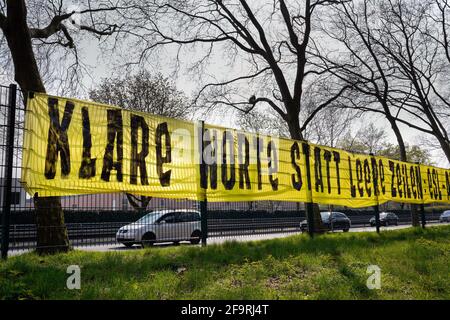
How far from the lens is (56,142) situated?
5996 mm

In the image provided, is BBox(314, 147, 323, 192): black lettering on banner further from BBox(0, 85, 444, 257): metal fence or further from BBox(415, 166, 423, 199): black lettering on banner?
BBox(415, 166, 423, 199): black lettering on banner

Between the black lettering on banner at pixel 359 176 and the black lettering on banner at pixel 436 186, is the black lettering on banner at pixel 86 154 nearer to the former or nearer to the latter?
the black lettering on banner at pixel 359 176

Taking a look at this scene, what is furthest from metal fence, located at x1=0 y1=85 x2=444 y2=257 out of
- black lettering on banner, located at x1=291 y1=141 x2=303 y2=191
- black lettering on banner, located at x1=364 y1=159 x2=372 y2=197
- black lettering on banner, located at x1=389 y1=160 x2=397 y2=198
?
black lettering on banner, located at x1=389 y1=160 x2=397 y2=198

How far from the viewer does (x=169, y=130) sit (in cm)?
755

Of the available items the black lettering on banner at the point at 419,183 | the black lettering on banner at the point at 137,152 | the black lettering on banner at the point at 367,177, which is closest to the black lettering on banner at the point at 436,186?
the black lettering on banner at the point at 419,183

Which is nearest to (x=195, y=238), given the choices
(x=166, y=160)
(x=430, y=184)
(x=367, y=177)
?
(x=166, y=160)

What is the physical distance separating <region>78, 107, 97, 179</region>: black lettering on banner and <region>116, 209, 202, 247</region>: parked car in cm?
611

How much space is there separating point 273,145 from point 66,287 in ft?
20.1

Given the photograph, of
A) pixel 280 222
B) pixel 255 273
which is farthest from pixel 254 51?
pixel 280 222

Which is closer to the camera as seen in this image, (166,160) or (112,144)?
(112,144)

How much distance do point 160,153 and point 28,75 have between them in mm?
2865

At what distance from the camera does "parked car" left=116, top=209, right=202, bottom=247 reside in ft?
42.3

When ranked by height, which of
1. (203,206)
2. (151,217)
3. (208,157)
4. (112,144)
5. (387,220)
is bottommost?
(387,220)

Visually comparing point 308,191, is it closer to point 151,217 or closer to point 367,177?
point 367,177
